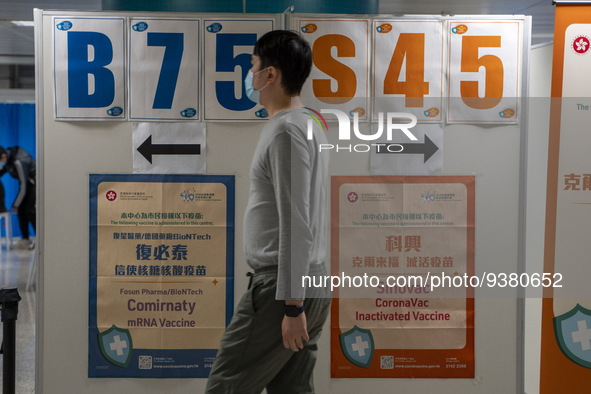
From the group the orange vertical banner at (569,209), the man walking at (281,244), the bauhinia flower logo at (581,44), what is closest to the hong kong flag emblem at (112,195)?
the man walking at (281,244)

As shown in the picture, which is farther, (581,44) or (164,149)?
(164,149)

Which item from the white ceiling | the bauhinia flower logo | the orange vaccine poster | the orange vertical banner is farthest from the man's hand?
the white ceiling

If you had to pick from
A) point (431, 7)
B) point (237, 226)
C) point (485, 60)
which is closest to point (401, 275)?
point (237, 226)

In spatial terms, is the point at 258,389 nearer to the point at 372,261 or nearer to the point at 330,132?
the point at 372,261

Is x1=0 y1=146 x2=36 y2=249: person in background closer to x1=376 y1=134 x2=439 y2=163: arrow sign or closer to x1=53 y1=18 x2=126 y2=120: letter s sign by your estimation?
x1=53 y1=18 x2=126 y2=120: letter s sign

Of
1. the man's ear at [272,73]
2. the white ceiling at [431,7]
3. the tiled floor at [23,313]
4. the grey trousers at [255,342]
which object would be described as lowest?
the tiled floor at [23,313]

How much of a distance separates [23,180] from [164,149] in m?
7.60

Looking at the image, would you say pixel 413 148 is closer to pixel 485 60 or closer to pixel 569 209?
pixel 485 60

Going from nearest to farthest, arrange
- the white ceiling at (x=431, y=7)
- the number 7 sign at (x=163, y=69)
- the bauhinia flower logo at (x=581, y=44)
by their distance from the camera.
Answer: the bauhinia flower logo at (x=581, y=44) < the number 7 sign at (x=163, y=69) < the white ceiling at (x=431, y=7)

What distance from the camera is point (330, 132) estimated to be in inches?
116

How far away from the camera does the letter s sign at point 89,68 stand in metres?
2.90

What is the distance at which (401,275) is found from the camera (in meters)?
2.96

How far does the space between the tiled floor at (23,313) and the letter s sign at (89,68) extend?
875mm

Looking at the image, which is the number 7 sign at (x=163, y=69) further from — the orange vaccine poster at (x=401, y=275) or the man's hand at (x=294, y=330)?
the man's hand at (x=294, y=330)
